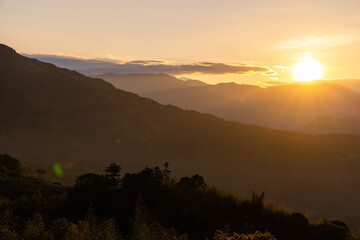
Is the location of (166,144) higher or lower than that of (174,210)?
lower

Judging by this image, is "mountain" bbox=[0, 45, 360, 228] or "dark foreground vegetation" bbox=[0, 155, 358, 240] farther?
"mountain" bbox=[0, 45, 360, 228]

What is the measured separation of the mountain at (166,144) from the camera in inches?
2985

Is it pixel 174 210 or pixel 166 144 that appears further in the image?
pixel 166 144

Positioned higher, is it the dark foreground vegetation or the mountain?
the dark foreground vegetation

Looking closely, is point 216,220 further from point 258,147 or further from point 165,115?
point 165,115

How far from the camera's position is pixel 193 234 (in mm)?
14938

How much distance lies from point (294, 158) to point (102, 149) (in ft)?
169

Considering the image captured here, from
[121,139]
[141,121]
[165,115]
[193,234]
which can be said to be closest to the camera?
[193,234]

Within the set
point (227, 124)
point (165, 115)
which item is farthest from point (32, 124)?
point (227, 124)

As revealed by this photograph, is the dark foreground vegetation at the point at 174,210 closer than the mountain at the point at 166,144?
Yes

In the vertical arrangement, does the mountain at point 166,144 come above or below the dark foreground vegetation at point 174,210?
below

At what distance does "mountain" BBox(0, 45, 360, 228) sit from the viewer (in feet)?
249

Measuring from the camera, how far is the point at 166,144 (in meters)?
97.1

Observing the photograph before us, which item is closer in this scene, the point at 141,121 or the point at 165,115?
the point at 141,121
